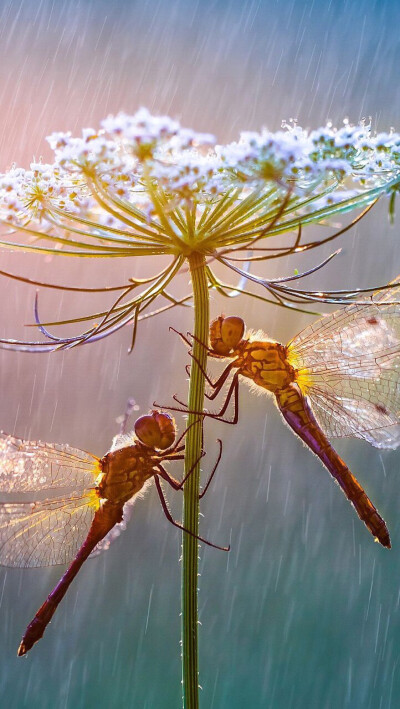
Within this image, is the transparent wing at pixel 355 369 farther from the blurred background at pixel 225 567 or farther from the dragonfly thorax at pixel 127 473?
the blurred background at pixel 225 567

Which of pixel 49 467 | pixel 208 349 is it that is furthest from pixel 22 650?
pixel 208 349

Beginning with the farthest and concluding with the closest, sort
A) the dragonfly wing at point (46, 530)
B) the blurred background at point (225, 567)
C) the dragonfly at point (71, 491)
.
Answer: the blurred background at point (225, 567), the dragonfly wing at point (46, 530), the dragonfly at point (71, 491)

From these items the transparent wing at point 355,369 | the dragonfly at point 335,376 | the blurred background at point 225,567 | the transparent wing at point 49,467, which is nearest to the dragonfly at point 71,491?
the transparent wing at point 49,467

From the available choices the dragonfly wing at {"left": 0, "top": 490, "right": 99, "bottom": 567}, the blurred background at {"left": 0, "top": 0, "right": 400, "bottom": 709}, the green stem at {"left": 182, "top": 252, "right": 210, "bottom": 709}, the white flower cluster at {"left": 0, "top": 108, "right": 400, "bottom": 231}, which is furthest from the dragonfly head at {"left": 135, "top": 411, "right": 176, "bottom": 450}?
the blurred background at {"left": 0, "top": 0, "right": 400, "bottom": 709}

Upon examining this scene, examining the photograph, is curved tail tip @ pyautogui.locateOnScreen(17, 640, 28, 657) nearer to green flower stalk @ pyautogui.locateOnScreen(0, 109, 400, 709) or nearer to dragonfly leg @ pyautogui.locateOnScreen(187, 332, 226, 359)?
green flower stalk @ pyautogui.locateOnScreen(0, 109, 400, 709)

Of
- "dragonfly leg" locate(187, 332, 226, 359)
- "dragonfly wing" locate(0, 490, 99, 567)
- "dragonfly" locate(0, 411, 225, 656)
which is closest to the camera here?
→ "dragonfly leg" locate(187, 332, 226, 359)

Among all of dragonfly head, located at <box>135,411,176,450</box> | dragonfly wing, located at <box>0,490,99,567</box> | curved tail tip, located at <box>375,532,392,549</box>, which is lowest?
dragonfly wing, located at <box>0,490,99,567</box>

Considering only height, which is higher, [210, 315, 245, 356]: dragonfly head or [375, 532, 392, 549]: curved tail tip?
[210, 315, 245, 356]: dragonfly head
